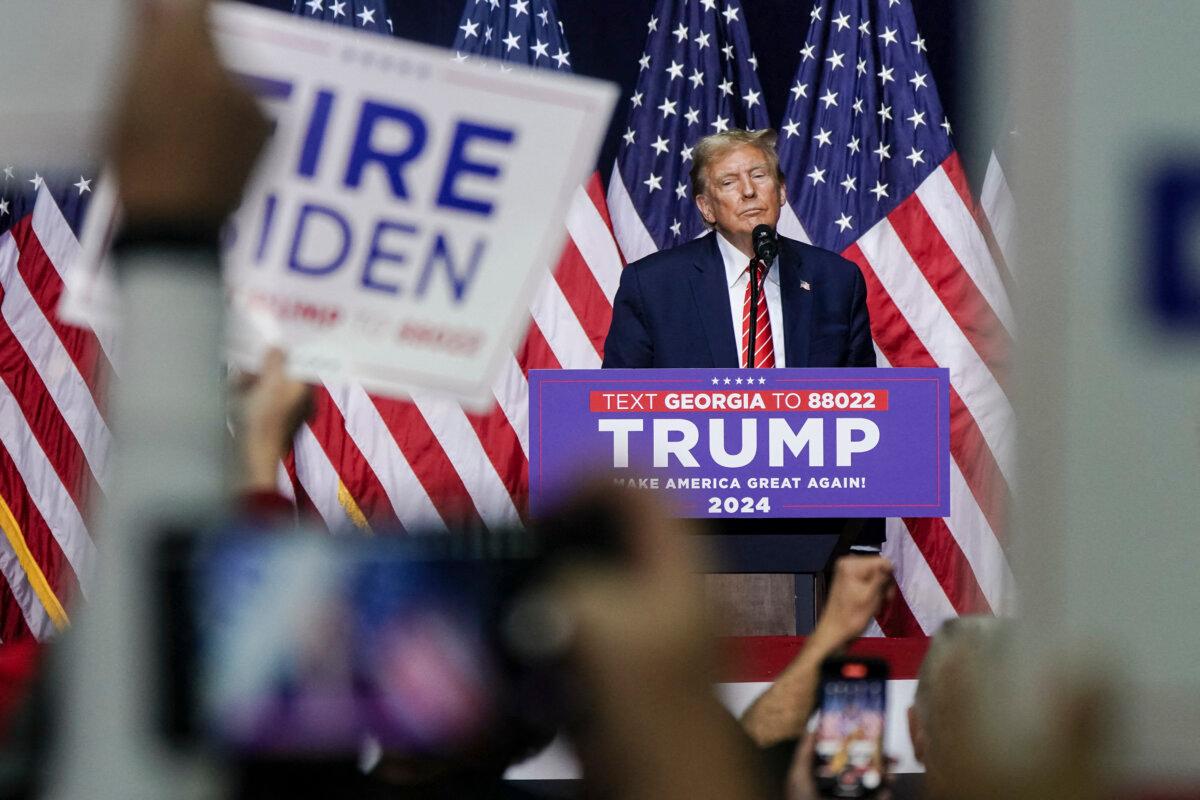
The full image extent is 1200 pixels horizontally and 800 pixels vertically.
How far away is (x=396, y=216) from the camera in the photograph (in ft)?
2.63

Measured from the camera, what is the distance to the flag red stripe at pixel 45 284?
5.85 meters

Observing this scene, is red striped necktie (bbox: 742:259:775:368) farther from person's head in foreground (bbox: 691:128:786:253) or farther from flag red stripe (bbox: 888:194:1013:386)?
flag red stripe (bbox: 888:194:1013:386)

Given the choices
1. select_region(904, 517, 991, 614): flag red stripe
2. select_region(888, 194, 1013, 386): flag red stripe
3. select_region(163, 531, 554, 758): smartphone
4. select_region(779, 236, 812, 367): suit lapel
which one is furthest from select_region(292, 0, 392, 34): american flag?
select_region(163, 531, 554, 758): smartphone

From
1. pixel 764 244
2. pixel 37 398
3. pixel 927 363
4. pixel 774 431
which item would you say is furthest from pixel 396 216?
pixel 37 398

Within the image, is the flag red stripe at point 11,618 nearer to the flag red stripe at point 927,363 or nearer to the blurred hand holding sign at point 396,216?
the flag red stripe at point 927,363

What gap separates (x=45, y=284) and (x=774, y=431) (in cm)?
323

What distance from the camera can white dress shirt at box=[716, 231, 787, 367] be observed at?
4340 mm

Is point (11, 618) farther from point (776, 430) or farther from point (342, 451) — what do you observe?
point (776, 430)

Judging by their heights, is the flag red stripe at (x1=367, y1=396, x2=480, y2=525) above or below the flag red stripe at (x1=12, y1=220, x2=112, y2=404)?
below

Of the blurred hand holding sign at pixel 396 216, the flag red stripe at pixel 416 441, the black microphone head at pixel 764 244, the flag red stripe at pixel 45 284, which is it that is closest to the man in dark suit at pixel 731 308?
the black microphone head at pixel 764 244

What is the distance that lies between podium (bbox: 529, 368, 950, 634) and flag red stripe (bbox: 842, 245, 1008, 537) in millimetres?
1822

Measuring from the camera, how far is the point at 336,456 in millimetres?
5598

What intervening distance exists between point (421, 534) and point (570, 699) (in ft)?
0.43

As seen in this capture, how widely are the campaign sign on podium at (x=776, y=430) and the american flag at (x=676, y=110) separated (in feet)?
6.57
